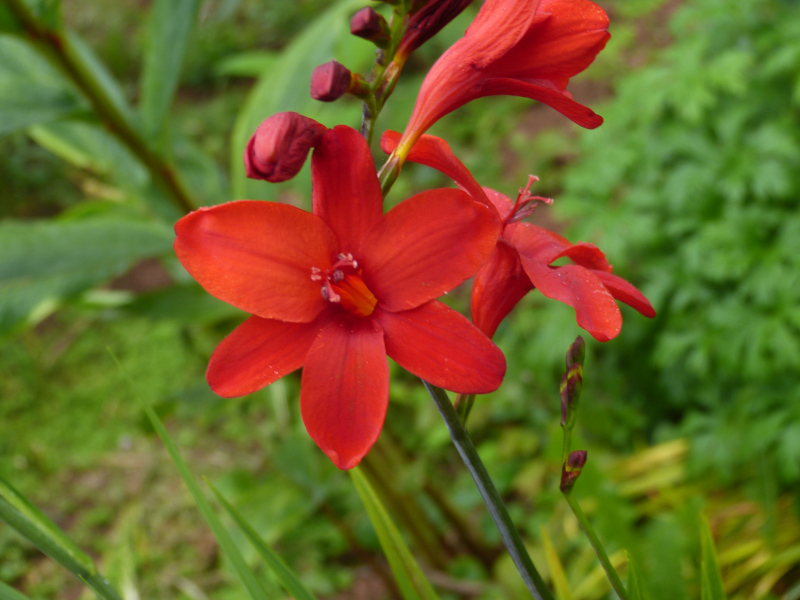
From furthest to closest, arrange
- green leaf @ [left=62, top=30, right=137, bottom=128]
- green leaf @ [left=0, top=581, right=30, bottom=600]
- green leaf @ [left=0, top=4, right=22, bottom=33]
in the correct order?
green leaf @ [left=62, top=30, right=137, bottom=128] < green leaf @ [left=0, top=4, right=22, bottom=33] < green leaf @ [left=0, top=581, right=30, bottom=600]

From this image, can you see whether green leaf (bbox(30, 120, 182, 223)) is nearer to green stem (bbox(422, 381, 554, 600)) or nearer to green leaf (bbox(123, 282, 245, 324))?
green leaf (bbox(123, 282, 245, 324))

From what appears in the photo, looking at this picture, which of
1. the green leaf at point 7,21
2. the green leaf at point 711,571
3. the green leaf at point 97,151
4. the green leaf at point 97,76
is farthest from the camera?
the green leaf at point 97,151

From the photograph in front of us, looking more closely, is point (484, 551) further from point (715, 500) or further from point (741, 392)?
point (741, 392)

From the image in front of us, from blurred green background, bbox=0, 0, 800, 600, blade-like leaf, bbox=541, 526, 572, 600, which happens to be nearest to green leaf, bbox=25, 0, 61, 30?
blurred green background, bbox=0, 0, 800, 600

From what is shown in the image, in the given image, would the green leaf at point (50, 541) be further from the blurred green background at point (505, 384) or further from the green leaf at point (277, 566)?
the blurred green background at point (505, 384)

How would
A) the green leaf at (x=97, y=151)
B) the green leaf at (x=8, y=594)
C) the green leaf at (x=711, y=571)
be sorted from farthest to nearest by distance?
the green leaf at (x=97, y=151) → the green leaf at (x=711, y=571) → the green leaf at (x=8, y=594)

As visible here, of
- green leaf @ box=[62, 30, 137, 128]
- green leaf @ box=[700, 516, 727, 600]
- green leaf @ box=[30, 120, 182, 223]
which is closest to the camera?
green leaf @ box=[700, 516, 727, 600]

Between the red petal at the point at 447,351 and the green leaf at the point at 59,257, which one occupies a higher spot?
the red petal at the point at 447,351

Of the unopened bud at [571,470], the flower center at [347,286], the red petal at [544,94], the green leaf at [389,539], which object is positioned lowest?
the green leaf at [389,539]

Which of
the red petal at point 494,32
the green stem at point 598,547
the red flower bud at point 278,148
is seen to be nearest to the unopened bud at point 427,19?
the red petal at point 494,32
